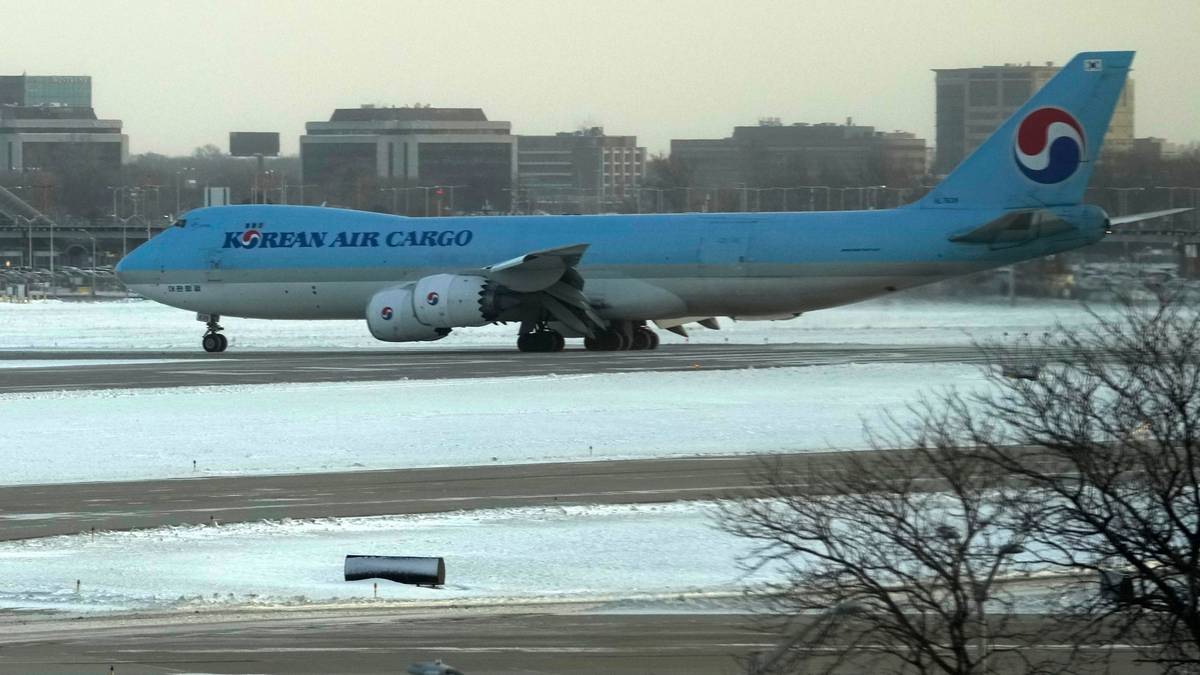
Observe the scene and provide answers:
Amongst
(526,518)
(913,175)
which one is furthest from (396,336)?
(913,175)

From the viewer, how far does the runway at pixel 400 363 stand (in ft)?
114

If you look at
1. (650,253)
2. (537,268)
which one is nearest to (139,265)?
(537,268)

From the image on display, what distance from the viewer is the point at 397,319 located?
136ft

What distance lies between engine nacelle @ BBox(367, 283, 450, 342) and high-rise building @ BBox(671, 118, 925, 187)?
45071mm

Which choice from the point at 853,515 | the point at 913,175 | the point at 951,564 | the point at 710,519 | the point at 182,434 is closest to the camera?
the point at 951,564

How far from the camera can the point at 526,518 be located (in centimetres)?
1747

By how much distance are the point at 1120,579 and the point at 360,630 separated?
16.7ft

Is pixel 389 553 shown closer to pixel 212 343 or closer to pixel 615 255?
pixel 615 255

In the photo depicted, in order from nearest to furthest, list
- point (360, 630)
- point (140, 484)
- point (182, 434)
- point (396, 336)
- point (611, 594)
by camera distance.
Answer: point (360, 630) < point (611, 594) < point (140, 484) < point (182, 434) < point (396, 336)

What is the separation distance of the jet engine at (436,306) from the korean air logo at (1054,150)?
1209 cm

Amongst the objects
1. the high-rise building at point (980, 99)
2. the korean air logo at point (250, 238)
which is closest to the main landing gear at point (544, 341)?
the korean air logo at point (250, 238)

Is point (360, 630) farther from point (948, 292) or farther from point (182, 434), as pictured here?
point (948, 292)

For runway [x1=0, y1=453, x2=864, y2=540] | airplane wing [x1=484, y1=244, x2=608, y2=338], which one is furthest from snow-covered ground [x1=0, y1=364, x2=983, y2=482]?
airplane wing [x1=484, y1=244, x2=608, y2=338]

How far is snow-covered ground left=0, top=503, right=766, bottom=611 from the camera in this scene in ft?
44.8
